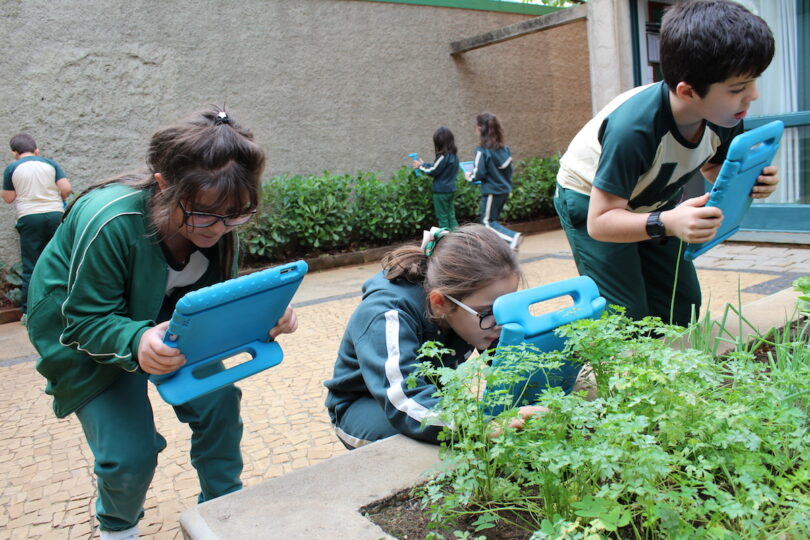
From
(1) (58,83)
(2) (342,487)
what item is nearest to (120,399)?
(2) (342,487)

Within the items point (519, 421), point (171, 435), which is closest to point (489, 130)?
point (171, 435)

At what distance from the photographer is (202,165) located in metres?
1.80

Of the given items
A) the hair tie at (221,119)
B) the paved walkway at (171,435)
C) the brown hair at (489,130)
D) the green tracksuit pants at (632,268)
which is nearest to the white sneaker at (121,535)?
the paved walkway at (171,435)

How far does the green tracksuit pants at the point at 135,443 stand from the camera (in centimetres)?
189

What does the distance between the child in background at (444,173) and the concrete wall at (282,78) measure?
1671mm

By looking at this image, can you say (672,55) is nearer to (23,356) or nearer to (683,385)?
(683,385)

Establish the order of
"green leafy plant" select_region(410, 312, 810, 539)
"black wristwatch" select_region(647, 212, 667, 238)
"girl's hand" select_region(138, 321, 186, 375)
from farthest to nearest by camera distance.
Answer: "black wristwatch" select_region(647, 212, 667, 238) → "girl's hand" select_region(138, 321, 186, 375) → "green leafy plant" select_region(410, 312, 810, 539)

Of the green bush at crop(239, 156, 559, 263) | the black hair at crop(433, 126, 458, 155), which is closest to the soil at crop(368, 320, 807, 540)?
the green bush at crop(239, 156, 559, 263)

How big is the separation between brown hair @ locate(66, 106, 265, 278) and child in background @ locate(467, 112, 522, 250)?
6398 millimetres

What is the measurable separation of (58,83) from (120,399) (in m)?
6.96

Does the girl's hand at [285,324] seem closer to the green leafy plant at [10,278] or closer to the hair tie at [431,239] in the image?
the hair tie at [431,239]

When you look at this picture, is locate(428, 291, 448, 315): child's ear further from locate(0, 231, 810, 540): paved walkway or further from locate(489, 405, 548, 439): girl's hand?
locate(0, 231, 810, 540): paved walkway

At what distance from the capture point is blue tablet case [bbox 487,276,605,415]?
1.49 metres

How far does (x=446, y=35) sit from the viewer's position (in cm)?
1057
